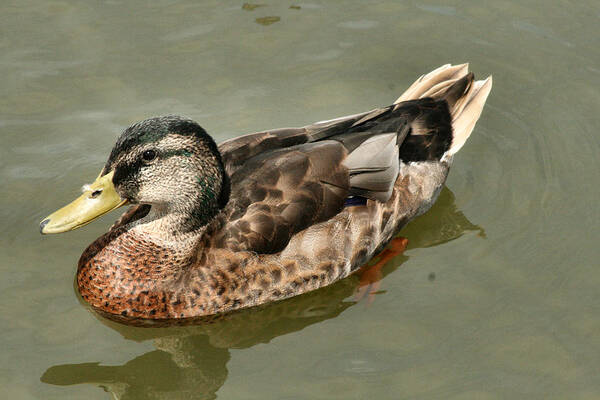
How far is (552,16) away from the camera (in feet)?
31.8

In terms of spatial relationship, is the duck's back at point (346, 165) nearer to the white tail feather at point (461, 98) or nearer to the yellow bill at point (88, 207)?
the white tail feather at point (461, 98)

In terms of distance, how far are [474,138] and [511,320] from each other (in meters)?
2.51

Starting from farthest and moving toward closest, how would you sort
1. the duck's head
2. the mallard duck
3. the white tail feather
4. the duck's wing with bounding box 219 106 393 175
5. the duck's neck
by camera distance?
the white tail feather → the duck's wing with bounding box 219 106 393 175 → the duck's neck → the mallard duck → the duck's head

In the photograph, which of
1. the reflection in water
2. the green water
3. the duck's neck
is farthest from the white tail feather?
the duck's neck

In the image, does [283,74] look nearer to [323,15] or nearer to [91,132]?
[323,15]

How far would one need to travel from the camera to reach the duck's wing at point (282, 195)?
6316 millimetres

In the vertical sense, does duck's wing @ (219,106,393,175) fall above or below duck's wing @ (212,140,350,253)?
above

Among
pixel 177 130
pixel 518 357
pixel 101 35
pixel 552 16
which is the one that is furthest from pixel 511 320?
pixel 101 35

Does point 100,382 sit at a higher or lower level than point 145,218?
lower

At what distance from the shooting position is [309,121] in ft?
27.9

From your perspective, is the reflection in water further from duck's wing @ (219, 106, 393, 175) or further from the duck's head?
duck's wing @ (219, 106, 393, 175)

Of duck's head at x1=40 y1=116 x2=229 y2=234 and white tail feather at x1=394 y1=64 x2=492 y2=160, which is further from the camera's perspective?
white tail feather at x1=394 y1=64 x2=492 y2=160

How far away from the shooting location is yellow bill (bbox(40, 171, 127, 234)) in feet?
19.4

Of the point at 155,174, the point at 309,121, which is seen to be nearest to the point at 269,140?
the point at 155,174
